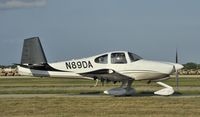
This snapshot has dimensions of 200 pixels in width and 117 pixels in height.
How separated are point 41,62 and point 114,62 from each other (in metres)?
4.37

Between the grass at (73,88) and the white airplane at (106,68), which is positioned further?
the grass at (73,88)

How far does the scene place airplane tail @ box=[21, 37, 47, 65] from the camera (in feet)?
91.1

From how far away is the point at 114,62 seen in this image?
26031 millimetres

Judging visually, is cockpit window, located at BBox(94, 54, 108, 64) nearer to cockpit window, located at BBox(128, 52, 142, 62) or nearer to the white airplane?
the white airplane

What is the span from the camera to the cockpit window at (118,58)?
84.9 feet

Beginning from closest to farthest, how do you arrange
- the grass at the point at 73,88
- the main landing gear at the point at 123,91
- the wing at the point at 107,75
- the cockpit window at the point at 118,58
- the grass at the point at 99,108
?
the grass at the point at 99,108 < the main landing gear at the point at 123,91 < the wing at the point at 107,75 < the cockpit window at the point at 118,58 < the grass at the point at 73,88

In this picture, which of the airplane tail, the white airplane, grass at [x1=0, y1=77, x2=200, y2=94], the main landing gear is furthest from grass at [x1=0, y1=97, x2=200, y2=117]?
grass at [x1=0, y1=77, x2=200, y2=94]

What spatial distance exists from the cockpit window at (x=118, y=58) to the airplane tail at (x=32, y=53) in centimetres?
425

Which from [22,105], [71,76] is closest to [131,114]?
[22,105]

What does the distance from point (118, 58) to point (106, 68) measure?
31.6 inches

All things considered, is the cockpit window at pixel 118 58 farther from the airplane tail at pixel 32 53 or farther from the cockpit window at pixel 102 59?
the airplane tail at pixel 32 53

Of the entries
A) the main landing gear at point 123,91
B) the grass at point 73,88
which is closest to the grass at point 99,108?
the main landing gear at point 123,91

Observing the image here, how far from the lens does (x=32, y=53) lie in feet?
91.1

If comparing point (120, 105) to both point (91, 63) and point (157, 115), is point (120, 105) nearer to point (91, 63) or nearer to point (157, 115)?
point (157, 115)
